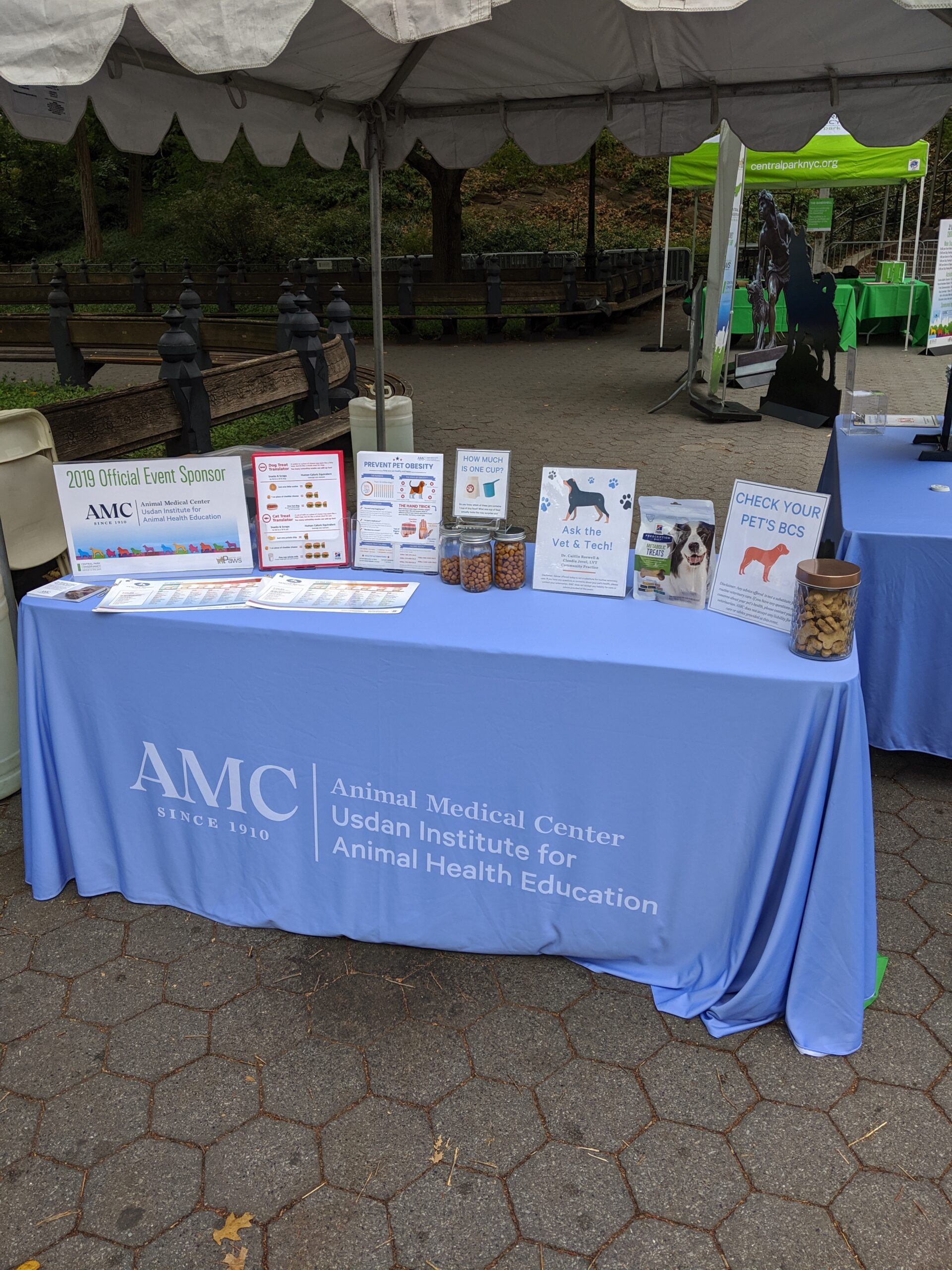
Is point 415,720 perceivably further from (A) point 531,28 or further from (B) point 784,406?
(B) point 784,406

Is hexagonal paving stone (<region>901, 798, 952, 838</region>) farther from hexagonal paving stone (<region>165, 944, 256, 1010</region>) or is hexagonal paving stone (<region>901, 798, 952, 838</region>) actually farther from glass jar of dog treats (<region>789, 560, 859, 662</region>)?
hexagonal paving stone (<region>165, 944, 256, 1010</region>)

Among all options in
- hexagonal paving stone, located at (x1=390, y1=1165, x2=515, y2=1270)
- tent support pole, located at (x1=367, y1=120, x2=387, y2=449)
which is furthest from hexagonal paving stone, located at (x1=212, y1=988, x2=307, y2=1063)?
tent support pole, located at (x1=367, y1=120, x2=387, y2=449)

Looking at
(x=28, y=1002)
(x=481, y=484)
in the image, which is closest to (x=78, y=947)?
(x=28, y=1002)

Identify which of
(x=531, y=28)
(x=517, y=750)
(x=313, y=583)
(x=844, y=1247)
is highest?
(x=531, y=28)

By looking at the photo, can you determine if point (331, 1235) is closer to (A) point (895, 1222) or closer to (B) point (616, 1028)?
(B) point (616, 1028)

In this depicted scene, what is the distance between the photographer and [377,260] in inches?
155

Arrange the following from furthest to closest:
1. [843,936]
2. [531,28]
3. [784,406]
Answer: [784,406] < [531,28] < [843,936]

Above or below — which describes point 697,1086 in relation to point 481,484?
below

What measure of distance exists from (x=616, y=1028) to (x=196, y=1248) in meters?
1.04

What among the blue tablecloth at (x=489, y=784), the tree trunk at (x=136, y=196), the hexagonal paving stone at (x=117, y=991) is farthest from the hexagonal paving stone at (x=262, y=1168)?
the tree trunk at (x=136, y=196)

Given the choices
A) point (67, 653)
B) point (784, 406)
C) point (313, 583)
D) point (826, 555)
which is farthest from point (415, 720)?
point (784, 406)

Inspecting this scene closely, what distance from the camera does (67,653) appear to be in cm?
252

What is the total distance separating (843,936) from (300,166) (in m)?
29.2

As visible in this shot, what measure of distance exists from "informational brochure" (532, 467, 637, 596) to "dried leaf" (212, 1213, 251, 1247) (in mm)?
1614
